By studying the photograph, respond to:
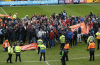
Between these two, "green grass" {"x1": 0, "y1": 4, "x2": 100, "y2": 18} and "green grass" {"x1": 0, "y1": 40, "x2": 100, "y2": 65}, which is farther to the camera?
"green grass" {"x1": 0, "y1": 4, "x2": 100, "y2": 18}

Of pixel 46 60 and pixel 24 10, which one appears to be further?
pixel 24 10

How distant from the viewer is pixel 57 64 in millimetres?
17750

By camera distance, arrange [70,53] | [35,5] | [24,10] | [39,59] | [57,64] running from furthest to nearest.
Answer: [35,5]
[24,10]
[70,53]
[39,59]
[57,64]

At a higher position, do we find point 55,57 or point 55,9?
point 55,9

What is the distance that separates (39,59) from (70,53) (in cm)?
338

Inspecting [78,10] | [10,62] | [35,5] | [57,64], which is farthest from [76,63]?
[35,5]

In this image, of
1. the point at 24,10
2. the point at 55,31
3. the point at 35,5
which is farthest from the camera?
the point at 35,5

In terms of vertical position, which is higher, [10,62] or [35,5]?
[35,5]

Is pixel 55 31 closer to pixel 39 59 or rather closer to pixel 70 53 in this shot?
pixel 70 53

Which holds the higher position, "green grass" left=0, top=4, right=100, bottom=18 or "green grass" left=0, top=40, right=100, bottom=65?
"green grass" left=0, top=4, right=100, bottom=18

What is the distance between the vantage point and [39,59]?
19.1 metres

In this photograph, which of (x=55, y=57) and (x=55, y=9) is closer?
(x=55, y=57)

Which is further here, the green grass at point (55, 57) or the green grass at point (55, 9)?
the green grass at point (55, 9)

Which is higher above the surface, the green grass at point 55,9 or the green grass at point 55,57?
the green grass at point 55,9
